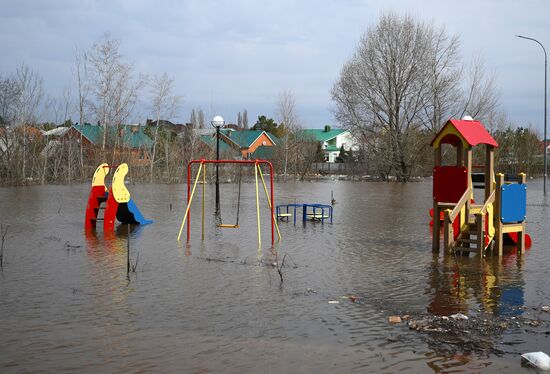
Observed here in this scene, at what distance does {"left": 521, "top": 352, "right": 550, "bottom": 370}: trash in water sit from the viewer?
589 cm

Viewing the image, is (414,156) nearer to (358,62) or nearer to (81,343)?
(358,62)

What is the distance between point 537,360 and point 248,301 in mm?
3790

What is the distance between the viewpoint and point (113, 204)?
662 inches

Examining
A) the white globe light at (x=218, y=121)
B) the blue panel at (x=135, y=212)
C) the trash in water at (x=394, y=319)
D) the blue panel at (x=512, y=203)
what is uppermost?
the white globe light at (x=218, y=121)

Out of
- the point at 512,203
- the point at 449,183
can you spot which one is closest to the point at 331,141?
the point at 449,183

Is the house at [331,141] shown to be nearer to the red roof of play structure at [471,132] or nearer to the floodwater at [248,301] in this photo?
the floodwater at [248,301]

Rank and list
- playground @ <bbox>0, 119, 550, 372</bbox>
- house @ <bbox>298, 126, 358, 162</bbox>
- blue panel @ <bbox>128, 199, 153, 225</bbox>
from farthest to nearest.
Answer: house @ <bbox>298, 126, 358, 162</bbox>, blue panel @ <bbox>128, 199, 153, 225</bbox>, playground @ <bbox>0, 119, 550, 372</bbox>

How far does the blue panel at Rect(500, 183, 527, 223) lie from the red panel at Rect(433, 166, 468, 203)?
0.80 meters

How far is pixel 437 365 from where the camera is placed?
600 centimetres

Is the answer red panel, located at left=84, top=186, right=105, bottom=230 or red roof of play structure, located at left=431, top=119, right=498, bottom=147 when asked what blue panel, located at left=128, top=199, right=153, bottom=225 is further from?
red roof of play structure, located at left=431, top=119, right=498, bottom=147

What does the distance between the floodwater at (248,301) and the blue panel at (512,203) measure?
2.54 feet

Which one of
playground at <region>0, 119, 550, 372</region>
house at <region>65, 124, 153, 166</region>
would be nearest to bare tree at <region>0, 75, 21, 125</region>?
house at <region>65, 124, 153, 166</region>

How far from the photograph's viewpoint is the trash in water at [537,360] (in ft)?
19.3

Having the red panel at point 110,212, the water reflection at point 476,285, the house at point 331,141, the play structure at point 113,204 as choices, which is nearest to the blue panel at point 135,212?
the play structure at point 113,204
